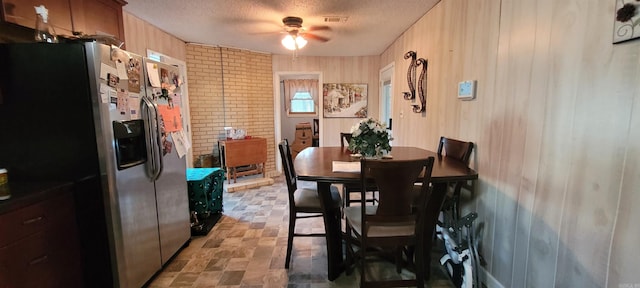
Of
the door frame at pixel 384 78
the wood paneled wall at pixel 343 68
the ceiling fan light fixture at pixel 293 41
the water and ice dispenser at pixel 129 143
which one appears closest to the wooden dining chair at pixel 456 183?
the ceiling fan light fixture at pixel 293 41

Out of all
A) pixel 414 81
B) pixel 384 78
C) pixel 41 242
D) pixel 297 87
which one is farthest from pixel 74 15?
pixel 297 87

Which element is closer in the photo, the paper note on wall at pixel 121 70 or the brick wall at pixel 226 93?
the paper note on wall at pixel 121 70

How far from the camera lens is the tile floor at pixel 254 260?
1.97 meters

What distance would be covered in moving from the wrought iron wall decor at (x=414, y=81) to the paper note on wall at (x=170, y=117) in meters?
2.44

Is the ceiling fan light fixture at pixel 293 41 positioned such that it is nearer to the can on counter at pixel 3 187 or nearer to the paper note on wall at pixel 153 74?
the paper note on wall at pixel 153 74

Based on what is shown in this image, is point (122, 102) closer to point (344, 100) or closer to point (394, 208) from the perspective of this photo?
point (394, 208)

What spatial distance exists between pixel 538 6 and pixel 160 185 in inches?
106

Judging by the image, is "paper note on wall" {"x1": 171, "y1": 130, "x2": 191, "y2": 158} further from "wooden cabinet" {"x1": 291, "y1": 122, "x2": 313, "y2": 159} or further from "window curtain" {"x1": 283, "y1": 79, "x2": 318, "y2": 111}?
"window curtain" {"x1": 283, "y1": 79, "x2": 318, "y2": 111}

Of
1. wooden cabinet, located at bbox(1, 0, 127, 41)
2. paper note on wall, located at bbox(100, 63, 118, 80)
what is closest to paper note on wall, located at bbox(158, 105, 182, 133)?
paper note on wall, located at bbox(100, 63, 118, 80)

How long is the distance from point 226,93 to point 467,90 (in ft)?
12.2

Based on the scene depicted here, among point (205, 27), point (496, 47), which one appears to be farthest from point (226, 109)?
point (496, 47)

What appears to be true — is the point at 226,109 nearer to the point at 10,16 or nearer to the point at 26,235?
the point at 10,16

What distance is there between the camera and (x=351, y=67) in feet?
16.9

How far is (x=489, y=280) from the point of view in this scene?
183cm
